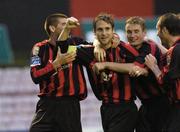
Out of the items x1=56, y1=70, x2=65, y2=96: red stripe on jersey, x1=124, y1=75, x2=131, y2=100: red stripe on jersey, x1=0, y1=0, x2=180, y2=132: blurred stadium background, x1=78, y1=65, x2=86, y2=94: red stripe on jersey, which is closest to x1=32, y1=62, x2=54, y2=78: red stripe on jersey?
x1=56, y1=70, x2=65, y2=96: red stripe on jersey

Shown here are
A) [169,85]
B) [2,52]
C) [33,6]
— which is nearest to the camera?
[169,85]

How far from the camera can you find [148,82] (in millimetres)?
6723

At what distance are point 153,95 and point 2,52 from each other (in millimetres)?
10539

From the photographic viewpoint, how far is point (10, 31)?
1961 cm

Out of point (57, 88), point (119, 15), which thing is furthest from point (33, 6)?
point (57, 88)

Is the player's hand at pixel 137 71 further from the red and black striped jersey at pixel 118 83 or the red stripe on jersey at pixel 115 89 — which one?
the red stripe on jersey at pixel 115 89

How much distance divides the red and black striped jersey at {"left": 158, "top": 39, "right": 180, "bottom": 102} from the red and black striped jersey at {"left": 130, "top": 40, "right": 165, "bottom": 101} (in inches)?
10.3

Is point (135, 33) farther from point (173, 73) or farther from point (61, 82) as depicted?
point (61, 82)

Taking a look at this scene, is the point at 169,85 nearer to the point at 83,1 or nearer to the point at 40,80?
the point at 40,80

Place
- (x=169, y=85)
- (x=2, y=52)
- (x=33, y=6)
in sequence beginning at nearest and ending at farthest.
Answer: (x=169, y=85) < (x=2, y=52) < (x=33, y=6)

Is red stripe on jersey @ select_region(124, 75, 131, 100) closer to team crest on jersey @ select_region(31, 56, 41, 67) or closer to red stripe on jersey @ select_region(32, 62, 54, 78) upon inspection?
red stripe on jersey @ select_region(32, 62, 54, 78)

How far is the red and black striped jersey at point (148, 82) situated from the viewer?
6.68 metres

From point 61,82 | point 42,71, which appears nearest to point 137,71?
point 61,82

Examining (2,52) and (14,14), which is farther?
(14,14)
